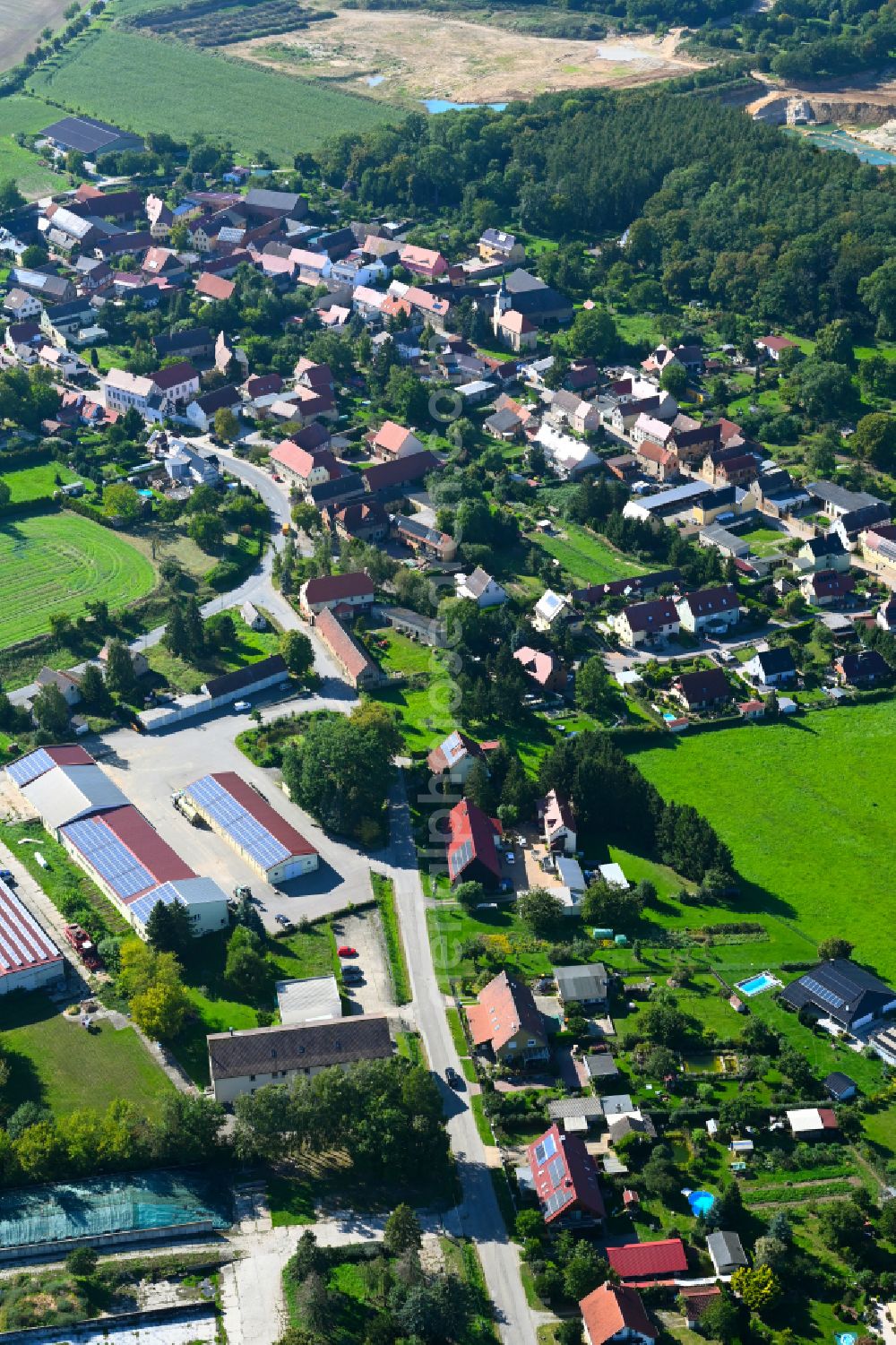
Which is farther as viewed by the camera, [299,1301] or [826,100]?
[826,100]

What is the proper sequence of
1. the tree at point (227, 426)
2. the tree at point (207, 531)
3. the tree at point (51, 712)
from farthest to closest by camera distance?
1. the tree at point (227, 426)
2. the tree at point (207, 531)
3. the tree at point (51, 712)

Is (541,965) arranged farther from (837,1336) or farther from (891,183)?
(891,183)

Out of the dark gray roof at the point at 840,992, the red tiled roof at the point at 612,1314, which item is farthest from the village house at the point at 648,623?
the red tiled roof at the point at 612,1314

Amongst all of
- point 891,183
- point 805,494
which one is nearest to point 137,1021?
point 805,494

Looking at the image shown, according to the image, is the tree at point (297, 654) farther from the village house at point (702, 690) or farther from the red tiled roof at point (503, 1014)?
the red tiled roof at point (503, 1014)

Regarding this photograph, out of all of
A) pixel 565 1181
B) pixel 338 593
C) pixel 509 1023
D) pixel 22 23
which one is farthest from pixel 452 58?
pixel 565 1181

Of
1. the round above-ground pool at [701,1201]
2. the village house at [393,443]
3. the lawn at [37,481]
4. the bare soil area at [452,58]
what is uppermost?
the bare soil area at [452,58]

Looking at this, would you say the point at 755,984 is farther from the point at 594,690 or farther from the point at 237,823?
the point at 237,823

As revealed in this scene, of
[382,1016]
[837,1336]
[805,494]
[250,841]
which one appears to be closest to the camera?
[837,1336]
